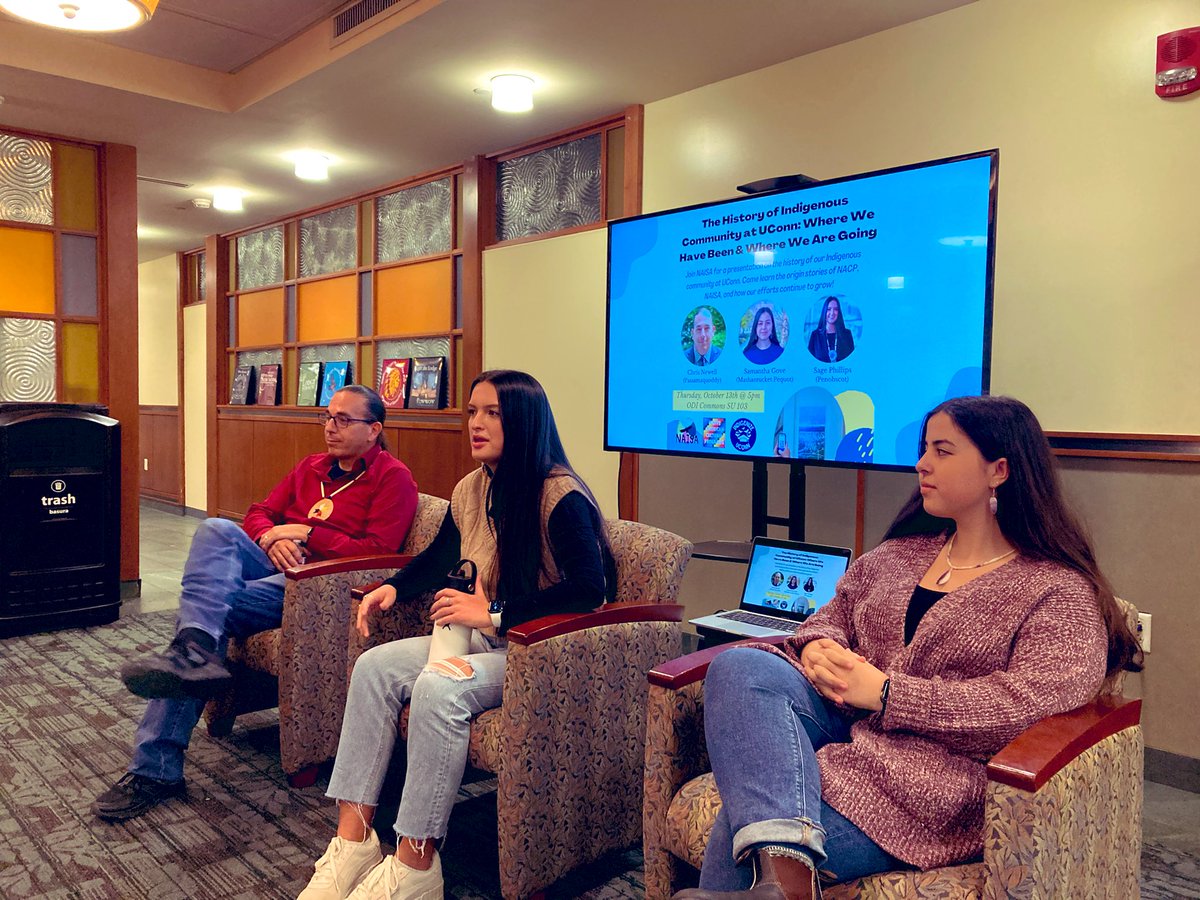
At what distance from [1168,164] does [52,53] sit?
4450mm

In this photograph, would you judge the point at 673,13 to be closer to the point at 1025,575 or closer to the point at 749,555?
the point at 749,555

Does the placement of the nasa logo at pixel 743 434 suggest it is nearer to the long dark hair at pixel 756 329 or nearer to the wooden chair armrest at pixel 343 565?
the long dark hair at pixel 756 329

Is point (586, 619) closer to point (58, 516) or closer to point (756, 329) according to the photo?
point (756, 329)

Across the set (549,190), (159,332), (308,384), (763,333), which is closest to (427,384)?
(549,190)

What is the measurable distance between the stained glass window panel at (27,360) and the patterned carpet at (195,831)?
2.26 meters

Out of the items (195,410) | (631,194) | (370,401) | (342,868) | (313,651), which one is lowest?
(342,868)

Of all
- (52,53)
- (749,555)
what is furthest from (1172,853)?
(52,53)

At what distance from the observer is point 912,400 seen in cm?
263

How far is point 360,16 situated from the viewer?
3.58 metres

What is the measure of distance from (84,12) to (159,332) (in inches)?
267

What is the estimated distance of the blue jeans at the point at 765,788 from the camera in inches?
52.7

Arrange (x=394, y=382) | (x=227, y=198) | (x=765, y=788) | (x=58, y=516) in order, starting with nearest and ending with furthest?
1. (x=765, y=788)
2. (x=58, y=516)
3. (x=394, y=382)
4. (x=227, y=198)

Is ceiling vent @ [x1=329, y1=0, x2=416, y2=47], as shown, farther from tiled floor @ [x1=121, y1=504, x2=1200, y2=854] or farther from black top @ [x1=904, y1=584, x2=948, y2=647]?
tiled floor @ [x1=121, y1=504, x2=1200, y2=854]

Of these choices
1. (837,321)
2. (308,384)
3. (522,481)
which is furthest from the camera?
(308,384)
